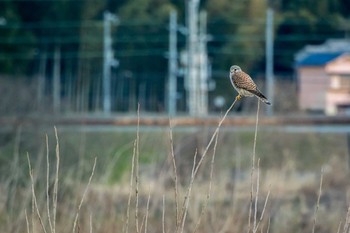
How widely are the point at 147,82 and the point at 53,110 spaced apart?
1497 cm

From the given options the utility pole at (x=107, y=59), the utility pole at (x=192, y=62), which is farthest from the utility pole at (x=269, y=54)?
the utility pole at (x=107, y=59)

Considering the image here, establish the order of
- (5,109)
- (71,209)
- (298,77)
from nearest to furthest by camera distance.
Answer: (71,209), (5,109), (298,77)

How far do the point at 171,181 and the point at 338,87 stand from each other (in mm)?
13505

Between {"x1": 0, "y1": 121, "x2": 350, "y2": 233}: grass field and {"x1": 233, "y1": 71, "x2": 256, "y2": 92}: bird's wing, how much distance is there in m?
0.64

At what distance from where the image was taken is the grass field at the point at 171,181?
10.0 meters

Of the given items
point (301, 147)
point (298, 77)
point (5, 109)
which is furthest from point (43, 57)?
point (5, 109)

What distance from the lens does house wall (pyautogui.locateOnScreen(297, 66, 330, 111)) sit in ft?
87.9

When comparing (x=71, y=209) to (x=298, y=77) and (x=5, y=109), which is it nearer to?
(x=5, y=109)

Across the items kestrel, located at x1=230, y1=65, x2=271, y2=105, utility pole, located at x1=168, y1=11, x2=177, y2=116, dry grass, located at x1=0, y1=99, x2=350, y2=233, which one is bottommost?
dry grass, located at x1=0, y1=99, x2=350, y2=233

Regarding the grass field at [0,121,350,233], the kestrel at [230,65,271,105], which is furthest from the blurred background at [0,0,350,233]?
the kestrel at [230,65,271,105]

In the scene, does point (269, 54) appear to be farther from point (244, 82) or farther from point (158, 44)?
point (244, 82)

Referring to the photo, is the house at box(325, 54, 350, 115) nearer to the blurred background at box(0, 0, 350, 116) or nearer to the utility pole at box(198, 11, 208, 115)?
the blurred background at box(0, 0, 350, 116)

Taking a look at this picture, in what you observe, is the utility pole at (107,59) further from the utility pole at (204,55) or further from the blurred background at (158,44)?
the utility pole at (204,55)

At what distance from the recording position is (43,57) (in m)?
36.7
